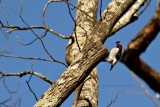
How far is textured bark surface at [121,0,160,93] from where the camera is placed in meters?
1.03

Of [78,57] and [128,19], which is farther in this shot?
[128,19]

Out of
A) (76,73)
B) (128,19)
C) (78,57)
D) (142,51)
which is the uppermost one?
(128,19)

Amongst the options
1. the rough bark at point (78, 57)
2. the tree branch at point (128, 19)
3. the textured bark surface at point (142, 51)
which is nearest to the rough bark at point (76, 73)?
the rough bark at point (78, 57)

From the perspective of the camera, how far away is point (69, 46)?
3.36 meters

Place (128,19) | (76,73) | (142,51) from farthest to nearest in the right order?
(128,19) < (76,73) < (142,51)

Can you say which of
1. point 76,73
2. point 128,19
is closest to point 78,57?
point 76,73

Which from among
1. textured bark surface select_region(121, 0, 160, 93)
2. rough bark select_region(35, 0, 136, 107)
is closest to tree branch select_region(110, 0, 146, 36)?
rough bark select_region(35, 0, 136, 107)

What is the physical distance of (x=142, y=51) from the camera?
3.43 feet

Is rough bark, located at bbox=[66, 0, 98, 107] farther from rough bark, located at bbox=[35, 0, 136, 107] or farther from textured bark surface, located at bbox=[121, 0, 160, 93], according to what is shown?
textured bark surface, located at bbox=[121, 0, 160, 93]

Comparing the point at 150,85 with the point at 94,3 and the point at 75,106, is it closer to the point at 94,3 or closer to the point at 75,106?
the point at 75,106

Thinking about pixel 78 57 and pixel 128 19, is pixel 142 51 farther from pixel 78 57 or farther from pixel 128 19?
pixel 128 19

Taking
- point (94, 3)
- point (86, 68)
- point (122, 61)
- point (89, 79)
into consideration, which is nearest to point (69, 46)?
point (89, 79)

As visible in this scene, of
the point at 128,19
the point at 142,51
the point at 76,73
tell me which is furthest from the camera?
the point at 128,19

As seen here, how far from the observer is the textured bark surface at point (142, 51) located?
3.37 feet
